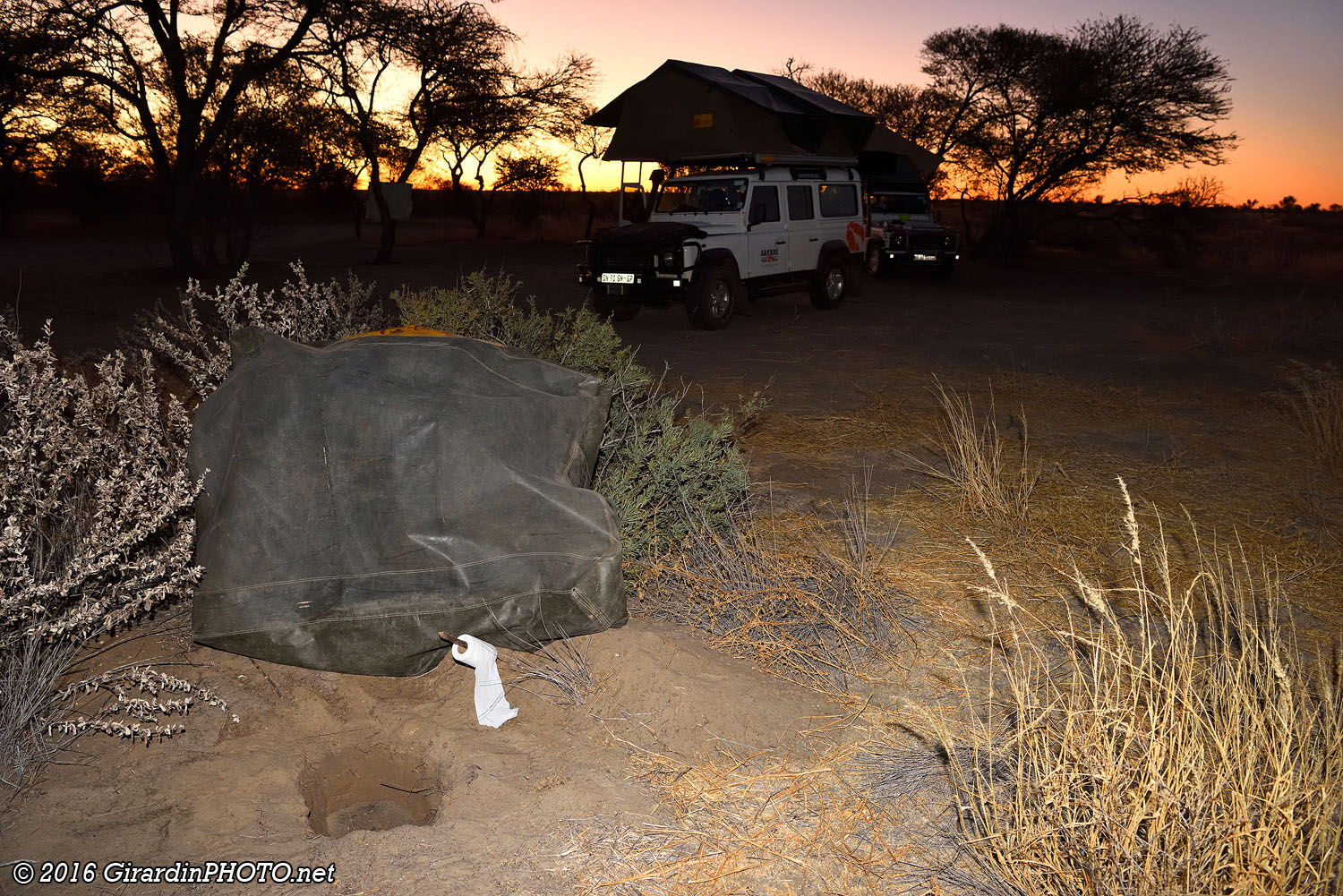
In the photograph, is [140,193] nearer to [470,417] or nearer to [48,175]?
[48,175]

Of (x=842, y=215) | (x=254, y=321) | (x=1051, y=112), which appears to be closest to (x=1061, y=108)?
(x=1051, y=112)

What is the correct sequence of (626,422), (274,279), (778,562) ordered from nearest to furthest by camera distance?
(778,562)
(626,422)
(274,279)

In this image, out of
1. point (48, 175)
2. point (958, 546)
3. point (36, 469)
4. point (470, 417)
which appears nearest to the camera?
point (470, 417)

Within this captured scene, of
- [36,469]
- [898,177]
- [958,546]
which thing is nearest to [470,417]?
[36,469]

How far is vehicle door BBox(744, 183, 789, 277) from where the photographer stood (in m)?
12.5

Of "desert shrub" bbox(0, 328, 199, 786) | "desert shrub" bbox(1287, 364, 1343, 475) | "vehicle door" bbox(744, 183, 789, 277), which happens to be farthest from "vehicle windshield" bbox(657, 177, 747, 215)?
"desert shrub" bbox(0, 328, 199, 786)

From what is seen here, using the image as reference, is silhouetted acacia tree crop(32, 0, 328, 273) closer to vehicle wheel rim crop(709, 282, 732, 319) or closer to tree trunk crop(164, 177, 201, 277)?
tree trunk crop(164, 177, 201, 277)

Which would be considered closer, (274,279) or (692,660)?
(692,660)

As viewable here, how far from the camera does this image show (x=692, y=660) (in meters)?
3.25

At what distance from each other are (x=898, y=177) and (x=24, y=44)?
16.0 m

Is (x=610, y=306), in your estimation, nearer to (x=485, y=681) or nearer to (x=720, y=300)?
(x=720, y=300)

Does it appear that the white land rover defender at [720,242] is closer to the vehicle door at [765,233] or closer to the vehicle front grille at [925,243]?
the vehicle door at [765,233]

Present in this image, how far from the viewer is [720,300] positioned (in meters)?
12.4

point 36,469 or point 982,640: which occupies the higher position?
point 36,469
